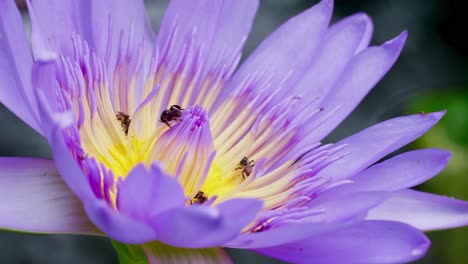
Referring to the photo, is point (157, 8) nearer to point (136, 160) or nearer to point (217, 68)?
point (217, 68)

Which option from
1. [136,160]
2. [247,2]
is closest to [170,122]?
[136,160]

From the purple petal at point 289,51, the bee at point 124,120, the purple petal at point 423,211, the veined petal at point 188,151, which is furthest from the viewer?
the purple petal at point 289,51

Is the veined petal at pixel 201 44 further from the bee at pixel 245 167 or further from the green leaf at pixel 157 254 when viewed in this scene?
the green leaf at pixel 157 254

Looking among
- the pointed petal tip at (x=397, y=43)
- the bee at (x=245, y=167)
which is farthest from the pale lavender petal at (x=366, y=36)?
the bee at (x=245, y=167)

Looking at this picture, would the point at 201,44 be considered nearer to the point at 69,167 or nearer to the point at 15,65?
the point at 15,65

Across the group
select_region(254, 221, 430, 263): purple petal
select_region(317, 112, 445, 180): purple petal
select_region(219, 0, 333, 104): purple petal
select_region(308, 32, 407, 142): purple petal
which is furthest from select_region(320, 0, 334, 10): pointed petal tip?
select_region(254, 221, 430, 263): purple petal

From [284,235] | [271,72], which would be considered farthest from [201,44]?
[284,235]
